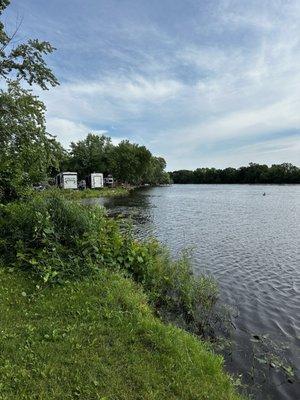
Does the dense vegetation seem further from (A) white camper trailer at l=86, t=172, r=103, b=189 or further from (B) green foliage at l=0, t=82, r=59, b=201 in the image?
(A) white camper trailer at l=86, t=172, r=103, b=189

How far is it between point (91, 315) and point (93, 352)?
112cm

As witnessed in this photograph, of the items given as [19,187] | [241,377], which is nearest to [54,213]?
[19,187]

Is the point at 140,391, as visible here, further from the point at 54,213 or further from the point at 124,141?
the point at 124,141

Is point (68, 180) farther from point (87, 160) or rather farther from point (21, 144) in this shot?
point (21, 144)

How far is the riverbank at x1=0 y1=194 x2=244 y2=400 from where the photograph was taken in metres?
4.95

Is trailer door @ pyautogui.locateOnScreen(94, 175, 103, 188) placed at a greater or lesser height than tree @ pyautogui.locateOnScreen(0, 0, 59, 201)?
lesser

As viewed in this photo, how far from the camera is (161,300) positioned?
1033 cm

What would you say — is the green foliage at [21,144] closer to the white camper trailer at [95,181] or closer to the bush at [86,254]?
the bush at [86,254]

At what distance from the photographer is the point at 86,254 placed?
9.07 metres

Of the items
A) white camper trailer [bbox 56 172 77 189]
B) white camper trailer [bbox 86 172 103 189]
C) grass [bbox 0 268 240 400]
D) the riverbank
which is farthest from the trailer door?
grass [bbox 0 268 240 400]

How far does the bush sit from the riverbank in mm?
31

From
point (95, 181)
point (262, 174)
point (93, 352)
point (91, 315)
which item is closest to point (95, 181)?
point (95, 181)

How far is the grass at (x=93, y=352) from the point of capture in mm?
4777

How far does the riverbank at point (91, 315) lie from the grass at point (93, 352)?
0.6 inches
